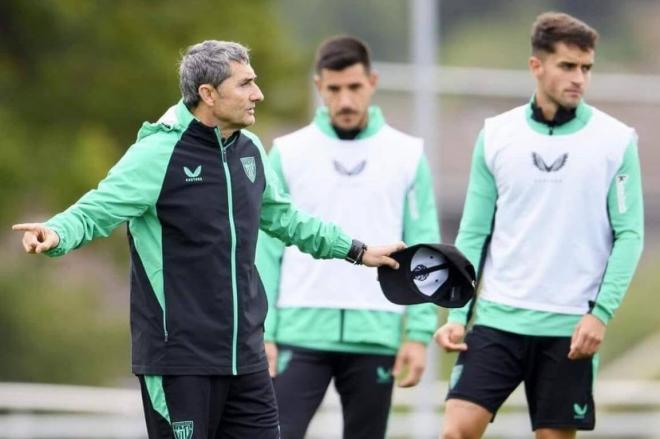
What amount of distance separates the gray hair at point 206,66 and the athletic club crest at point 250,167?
1.02 feet

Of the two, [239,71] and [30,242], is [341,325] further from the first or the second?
[30,242]

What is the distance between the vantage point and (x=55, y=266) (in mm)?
24719

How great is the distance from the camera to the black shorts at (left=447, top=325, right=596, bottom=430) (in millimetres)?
8523

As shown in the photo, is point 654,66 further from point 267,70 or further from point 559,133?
point 559,133

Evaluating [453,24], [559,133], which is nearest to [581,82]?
[559,133]

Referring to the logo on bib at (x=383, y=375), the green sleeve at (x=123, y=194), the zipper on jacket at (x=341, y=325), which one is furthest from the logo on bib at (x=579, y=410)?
the green sleeve at (x=123, y=194)

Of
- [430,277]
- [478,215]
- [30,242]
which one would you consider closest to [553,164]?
[478,215]

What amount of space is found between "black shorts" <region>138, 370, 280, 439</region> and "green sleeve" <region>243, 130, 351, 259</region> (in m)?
0.60

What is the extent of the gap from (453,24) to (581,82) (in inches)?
493

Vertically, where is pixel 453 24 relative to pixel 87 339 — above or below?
above

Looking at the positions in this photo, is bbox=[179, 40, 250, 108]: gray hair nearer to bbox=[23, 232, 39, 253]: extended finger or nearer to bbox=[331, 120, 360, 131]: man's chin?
bbox=[23, 232, 39, 253]: extended finger

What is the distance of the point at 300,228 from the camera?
7.85 meters

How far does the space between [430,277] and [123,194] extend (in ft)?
5.03

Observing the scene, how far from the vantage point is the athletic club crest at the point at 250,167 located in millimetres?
7562
